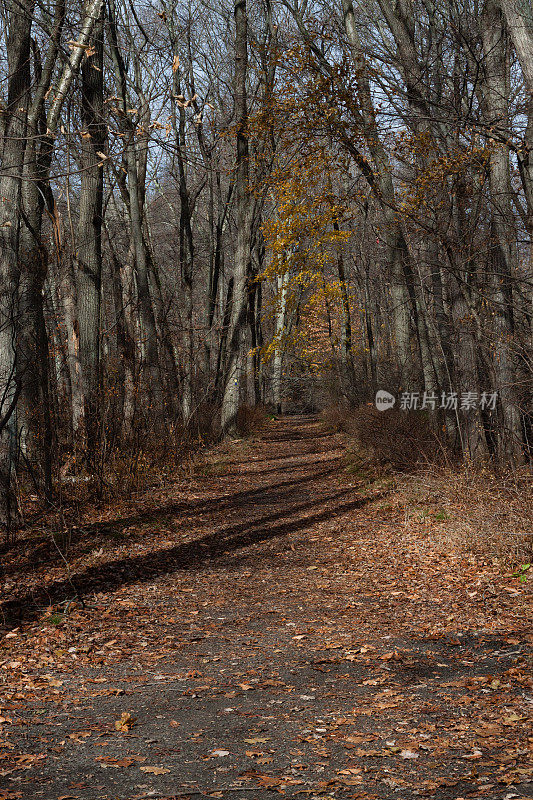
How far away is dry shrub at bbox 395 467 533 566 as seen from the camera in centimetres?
632

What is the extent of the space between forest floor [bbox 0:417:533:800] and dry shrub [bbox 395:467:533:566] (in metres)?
0.21

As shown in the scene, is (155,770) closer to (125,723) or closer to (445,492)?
(125,723)

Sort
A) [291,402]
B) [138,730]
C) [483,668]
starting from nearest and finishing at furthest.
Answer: [138,730], [483,668], [291,402]

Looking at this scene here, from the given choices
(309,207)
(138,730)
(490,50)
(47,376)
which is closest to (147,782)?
(138,730)

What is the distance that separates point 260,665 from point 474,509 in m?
3.54

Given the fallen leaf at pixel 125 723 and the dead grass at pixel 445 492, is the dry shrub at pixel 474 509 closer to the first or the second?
the dead grass at pixel 445 492

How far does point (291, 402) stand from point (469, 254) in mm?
27501

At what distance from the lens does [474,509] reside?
24.5 ft

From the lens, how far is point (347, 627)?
5.58m

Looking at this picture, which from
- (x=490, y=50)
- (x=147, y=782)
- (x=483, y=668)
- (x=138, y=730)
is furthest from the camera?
(x=490, y=50)

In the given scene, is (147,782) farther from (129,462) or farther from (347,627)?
(129,462)
